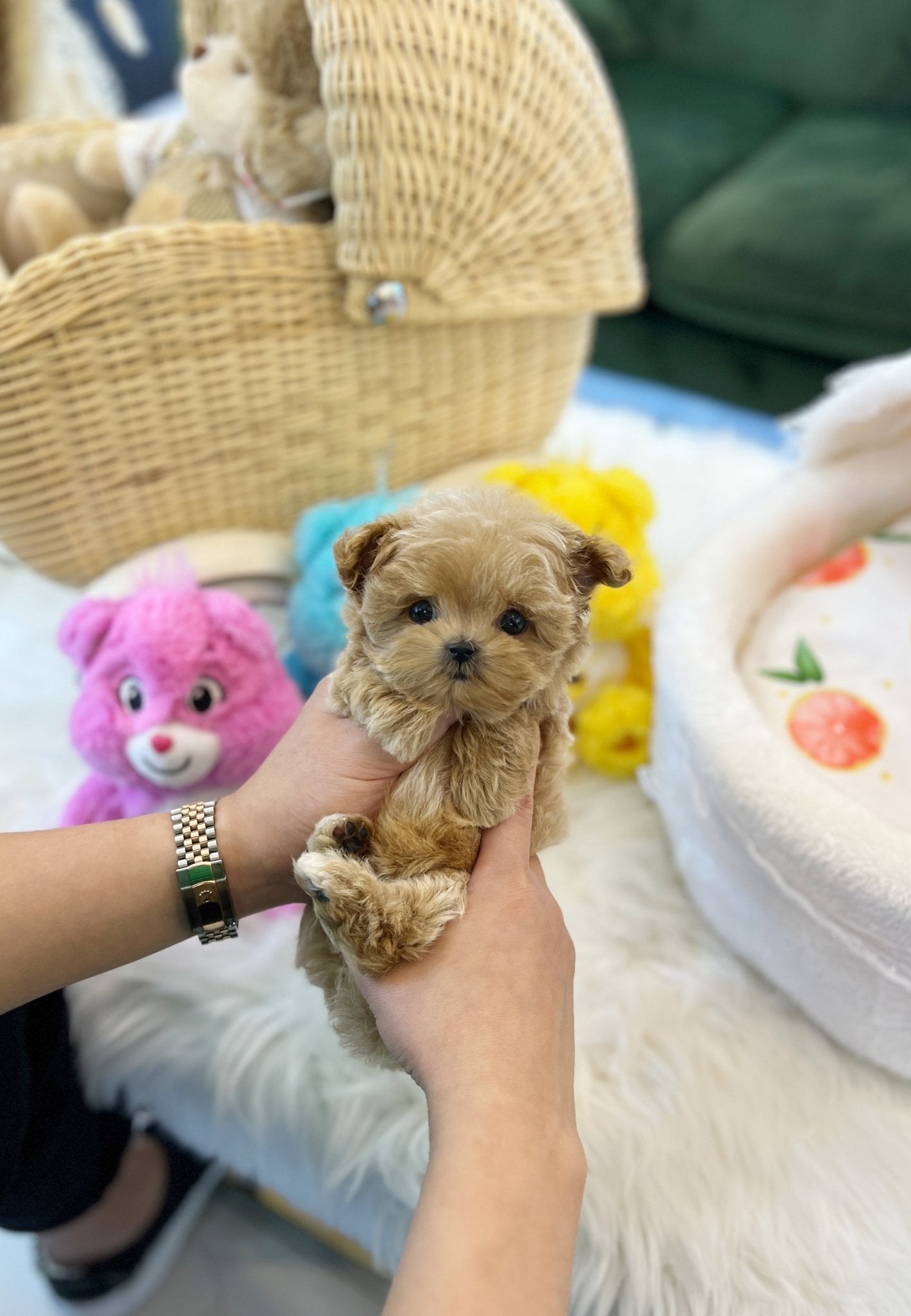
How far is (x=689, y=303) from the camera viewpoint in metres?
1.67

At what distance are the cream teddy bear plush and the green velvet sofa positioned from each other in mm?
913

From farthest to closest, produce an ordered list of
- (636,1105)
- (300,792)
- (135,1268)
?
1. (135,1268)
2. (636,1105)
3. (300,792)

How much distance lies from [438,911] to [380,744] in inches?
3.7

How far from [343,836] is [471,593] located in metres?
0.15

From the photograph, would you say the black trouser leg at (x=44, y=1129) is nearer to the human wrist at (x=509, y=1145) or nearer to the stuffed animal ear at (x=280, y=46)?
the human wrist at (x=509, y=1145)

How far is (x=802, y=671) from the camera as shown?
823 millimetres

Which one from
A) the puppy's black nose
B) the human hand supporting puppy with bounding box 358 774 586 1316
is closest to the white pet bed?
the human hand supporting puppy with bounding box 358 774 586 1316

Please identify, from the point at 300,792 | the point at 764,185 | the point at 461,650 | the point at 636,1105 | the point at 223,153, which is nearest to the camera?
the point at 461,650

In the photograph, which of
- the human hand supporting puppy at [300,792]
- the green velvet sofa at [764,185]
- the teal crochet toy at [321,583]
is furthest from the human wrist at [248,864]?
the green velvet sofa at [764,185]

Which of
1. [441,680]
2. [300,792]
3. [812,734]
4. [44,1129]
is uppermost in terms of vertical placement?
[441,680]

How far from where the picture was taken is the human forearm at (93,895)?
1.81ft

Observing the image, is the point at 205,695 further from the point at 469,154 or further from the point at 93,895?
the point at 469,154

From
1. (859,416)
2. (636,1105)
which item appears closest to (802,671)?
(859,416)

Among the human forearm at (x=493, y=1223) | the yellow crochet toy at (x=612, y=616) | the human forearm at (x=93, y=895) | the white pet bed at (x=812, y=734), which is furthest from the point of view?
the yellow crochet toy at (x=612, y=616)
